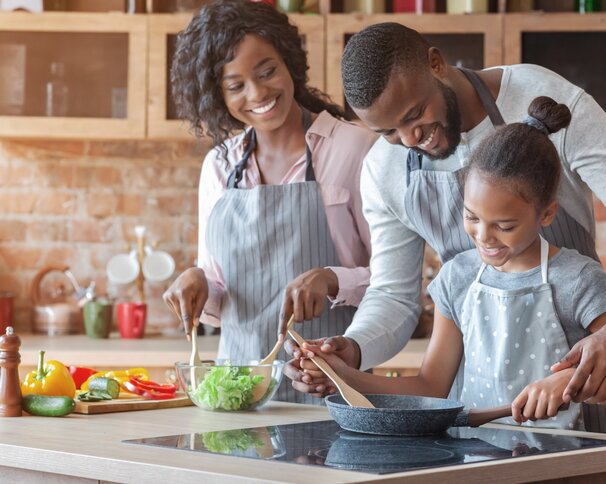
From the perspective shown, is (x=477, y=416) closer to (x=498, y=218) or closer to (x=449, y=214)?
(x=498, y=218)

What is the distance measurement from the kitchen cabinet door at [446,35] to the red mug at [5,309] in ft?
4.54

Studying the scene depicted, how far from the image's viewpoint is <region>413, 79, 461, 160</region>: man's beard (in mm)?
1729

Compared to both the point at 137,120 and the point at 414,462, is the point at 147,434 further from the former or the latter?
the point at 137,120

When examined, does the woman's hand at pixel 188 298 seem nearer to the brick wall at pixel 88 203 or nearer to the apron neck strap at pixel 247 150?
the apron neck strap at pixel 247 150

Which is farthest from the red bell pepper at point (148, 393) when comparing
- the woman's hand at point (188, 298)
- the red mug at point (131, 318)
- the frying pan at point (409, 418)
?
the red mug at point (131, 318)

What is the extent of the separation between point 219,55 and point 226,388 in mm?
812

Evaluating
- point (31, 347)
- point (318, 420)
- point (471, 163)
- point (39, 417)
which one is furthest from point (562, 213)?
point (31, 347)

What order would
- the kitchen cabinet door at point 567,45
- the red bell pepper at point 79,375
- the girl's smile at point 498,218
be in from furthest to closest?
the kitchen cabinet door at point 567,45 < the red bell pepper at point 79,375 < the girl's smile at point 498,218

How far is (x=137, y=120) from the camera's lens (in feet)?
12.1

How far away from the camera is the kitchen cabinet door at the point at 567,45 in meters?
3.60

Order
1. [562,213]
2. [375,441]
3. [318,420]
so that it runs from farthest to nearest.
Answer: [562,213]
[318,420]
[375,441]

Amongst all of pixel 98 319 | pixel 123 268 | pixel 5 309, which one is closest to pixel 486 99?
pixel 98 319

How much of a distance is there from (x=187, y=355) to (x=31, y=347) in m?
0.53

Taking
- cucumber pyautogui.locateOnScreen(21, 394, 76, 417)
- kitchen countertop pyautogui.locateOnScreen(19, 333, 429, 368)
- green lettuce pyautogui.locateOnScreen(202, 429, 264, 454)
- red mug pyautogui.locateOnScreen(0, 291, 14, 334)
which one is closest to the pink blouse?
cucumber pyautogui.locateOnScreen(21, 394, 76, 417)
